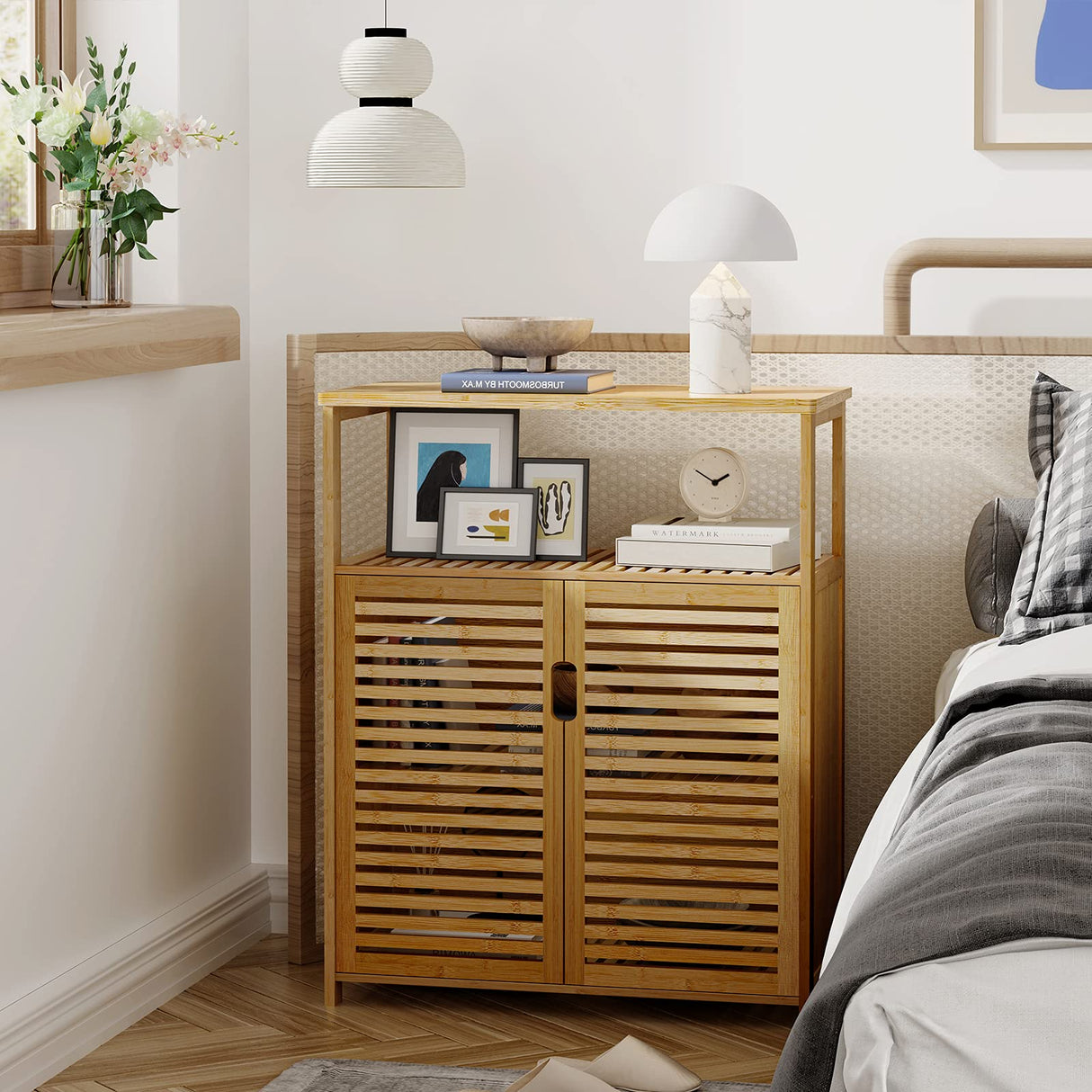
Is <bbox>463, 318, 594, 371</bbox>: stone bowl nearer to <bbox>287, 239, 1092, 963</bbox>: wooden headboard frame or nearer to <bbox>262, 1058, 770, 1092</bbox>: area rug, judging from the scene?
<bbox>287, 239, 1092, 963</bbox>: wooden headboard frame

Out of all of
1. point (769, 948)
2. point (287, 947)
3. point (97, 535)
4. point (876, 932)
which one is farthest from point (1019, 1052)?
point (287, 947)

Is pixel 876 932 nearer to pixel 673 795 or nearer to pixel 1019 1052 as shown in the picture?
pixel 1019 1052

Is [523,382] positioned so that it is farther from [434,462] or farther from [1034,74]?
[1034,74]

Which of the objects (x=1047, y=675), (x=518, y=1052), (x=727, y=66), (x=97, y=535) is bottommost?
(x=518, y=1052)

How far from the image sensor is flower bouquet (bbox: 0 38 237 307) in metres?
2.62

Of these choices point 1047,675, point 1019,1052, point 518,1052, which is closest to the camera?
point 1019,1052

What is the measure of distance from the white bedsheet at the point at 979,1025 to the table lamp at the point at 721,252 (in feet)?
4.55

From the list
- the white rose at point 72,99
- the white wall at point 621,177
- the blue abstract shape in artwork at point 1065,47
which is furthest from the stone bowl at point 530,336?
the blue abstract shape in artwork at point 1065,47

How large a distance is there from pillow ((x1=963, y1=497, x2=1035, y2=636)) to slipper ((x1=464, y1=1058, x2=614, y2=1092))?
1.01 metres

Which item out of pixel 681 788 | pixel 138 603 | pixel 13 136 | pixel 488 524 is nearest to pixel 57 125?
pixel 13 136

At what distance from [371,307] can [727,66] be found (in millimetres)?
823

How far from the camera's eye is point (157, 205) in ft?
8.98

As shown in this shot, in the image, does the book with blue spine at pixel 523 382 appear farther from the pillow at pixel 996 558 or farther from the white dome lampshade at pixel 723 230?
the pillow at pixel 996 558

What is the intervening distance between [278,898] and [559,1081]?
42.4 inches
